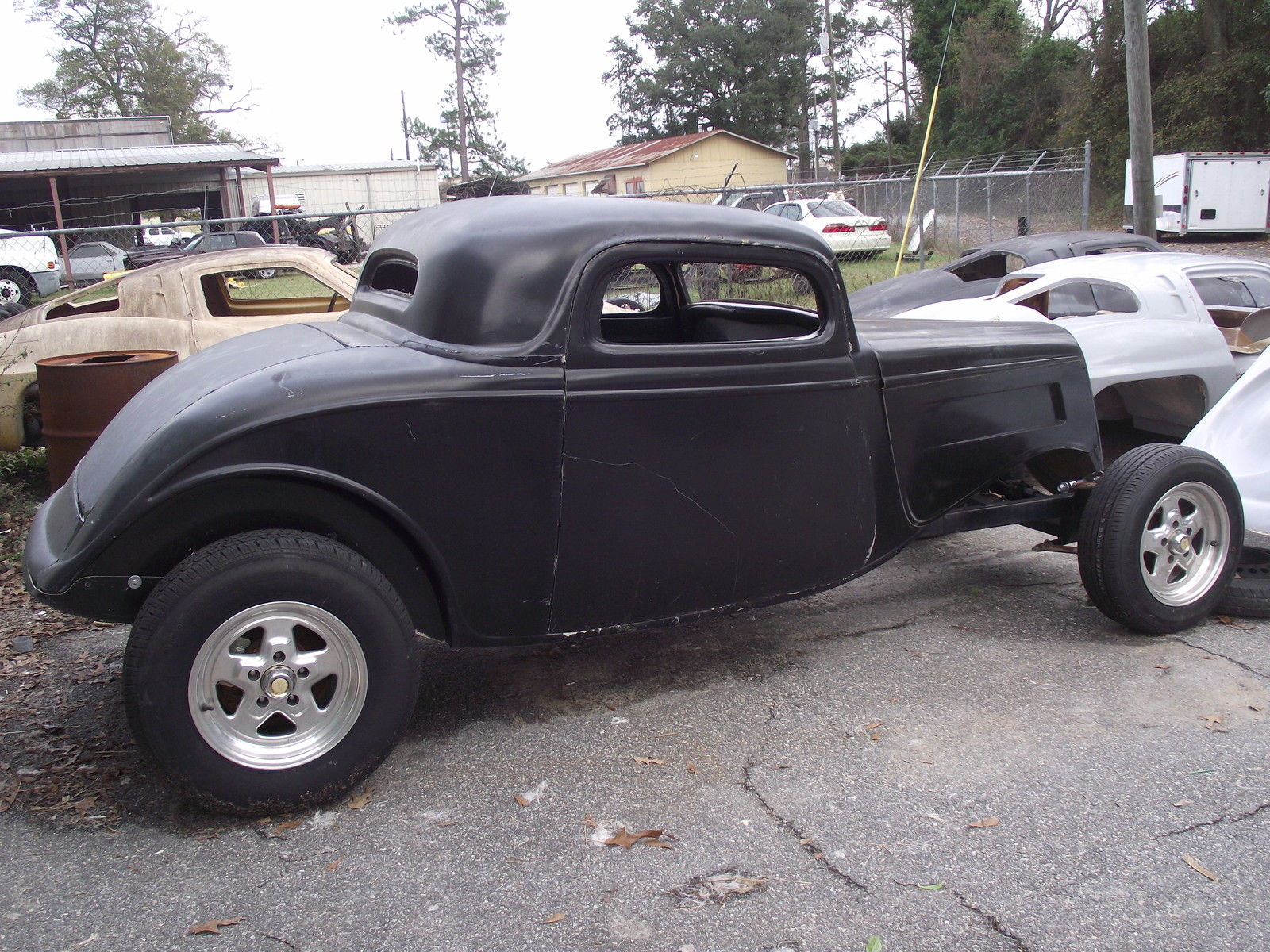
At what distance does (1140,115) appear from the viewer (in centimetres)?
1223

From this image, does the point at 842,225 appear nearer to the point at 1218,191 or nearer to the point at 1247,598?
the point at 1218,191

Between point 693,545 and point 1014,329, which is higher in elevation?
point 1014,329

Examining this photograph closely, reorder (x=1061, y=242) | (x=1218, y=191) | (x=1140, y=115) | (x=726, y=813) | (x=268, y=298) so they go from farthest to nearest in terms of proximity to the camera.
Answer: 1. (x=1218, y=191)
2. (x=1140, y=115)
3. (x=1061, y=242)
4. (x=268, y=298)
5. (x=726, y=813)

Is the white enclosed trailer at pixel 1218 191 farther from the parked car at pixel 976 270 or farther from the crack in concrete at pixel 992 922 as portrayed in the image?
the crack in concrete at pixel 992 922

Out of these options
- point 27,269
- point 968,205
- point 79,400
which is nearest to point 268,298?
point 79,400

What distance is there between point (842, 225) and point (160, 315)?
47.1 ft

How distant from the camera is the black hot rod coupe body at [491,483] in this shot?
9.39 ft

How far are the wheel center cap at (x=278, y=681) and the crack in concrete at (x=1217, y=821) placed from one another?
8.41 ft

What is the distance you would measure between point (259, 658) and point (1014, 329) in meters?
3.47

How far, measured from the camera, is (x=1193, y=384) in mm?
6520

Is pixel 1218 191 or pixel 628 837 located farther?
pixel 1218 191

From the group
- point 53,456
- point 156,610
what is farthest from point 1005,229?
point 156,610

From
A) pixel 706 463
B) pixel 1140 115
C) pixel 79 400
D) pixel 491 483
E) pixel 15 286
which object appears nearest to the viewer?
pixel 491 483

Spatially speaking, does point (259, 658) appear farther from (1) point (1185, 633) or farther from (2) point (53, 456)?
(1) point (1185, 633)
